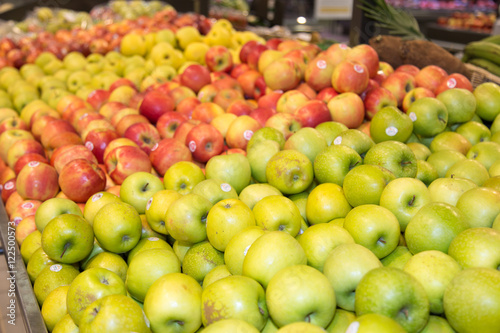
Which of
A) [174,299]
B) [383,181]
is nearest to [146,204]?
[174,299]

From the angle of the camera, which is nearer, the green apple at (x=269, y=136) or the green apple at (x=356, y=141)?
the green apple at (x=356, y=141)

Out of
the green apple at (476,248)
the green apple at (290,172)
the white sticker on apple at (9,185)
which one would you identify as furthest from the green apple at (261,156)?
the white sticker on apple at (9,185)

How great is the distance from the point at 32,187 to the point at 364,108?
6.99 ft

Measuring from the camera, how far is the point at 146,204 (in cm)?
196

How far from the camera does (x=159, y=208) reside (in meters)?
1.79

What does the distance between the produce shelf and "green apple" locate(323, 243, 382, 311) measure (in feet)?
3.43

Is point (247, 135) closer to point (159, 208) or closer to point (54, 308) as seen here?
point (159, 208)

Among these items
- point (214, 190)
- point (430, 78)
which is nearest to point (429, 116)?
point (430, 78)

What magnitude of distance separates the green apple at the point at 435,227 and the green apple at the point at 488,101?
1446mm

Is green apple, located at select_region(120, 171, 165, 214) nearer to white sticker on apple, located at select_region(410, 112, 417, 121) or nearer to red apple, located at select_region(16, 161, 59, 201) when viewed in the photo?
red apple, located at select_region(16, 161, 59, 201)

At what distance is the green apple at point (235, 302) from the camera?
1216 mm

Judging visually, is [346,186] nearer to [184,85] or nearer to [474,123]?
[474,123]

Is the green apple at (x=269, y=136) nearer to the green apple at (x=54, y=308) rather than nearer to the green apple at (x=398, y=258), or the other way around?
the green apple at (x=398, y=258)

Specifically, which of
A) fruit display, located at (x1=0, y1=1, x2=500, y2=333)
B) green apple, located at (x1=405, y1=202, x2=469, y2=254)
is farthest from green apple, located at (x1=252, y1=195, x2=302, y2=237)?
green apple, located at (x1=405, y1=202, x2=469, y2=254)
